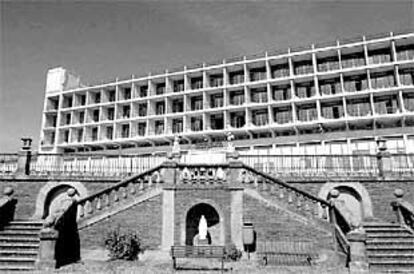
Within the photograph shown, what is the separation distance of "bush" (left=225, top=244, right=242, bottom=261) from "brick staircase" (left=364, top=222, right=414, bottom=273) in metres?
4.33

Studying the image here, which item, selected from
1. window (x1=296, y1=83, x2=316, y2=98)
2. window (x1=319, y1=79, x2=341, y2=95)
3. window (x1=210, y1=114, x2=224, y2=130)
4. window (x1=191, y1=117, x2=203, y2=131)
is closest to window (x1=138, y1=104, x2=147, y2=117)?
window (x1=191, y1=117, x2=203, y2=131)

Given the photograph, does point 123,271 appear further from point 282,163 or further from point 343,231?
point 282,163

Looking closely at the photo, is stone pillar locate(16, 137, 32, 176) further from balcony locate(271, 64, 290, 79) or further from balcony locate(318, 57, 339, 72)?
balcony locate(318, 57, 339, 72)

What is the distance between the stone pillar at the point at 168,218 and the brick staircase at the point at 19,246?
4.50 m

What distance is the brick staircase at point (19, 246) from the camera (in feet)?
34.4

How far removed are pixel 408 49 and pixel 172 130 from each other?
31.2 meters

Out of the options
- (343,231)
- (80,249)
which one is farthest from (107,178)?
(343,231)

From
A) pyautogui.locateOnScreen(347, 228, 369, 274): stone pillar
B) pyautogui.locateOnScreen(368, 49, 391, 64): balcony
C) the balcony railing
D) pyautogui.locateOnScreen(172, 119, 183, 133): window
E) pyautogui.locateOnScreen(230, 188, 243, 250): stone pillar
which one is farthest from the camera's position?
pyautogui.locateOnScreen(172, 119, 183, 133): window

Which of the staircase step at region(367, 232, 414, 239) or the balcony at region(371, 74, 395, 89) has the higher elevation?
the balcony at region(371, 74, 395, 89)

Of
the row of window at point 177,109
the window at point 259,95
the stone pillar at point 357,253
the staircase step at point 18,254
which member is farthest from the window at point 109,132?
the stone pillar at point 357,253

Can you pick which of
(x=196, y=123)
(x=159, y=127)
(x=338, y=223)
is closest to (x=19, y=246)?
(x=338, y=223)

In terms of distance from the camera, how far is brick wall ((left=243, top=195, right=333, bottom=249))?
12.3 m

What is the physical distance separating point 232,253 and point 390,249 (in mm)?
5213

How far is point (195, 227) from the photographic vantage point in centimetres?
1395
